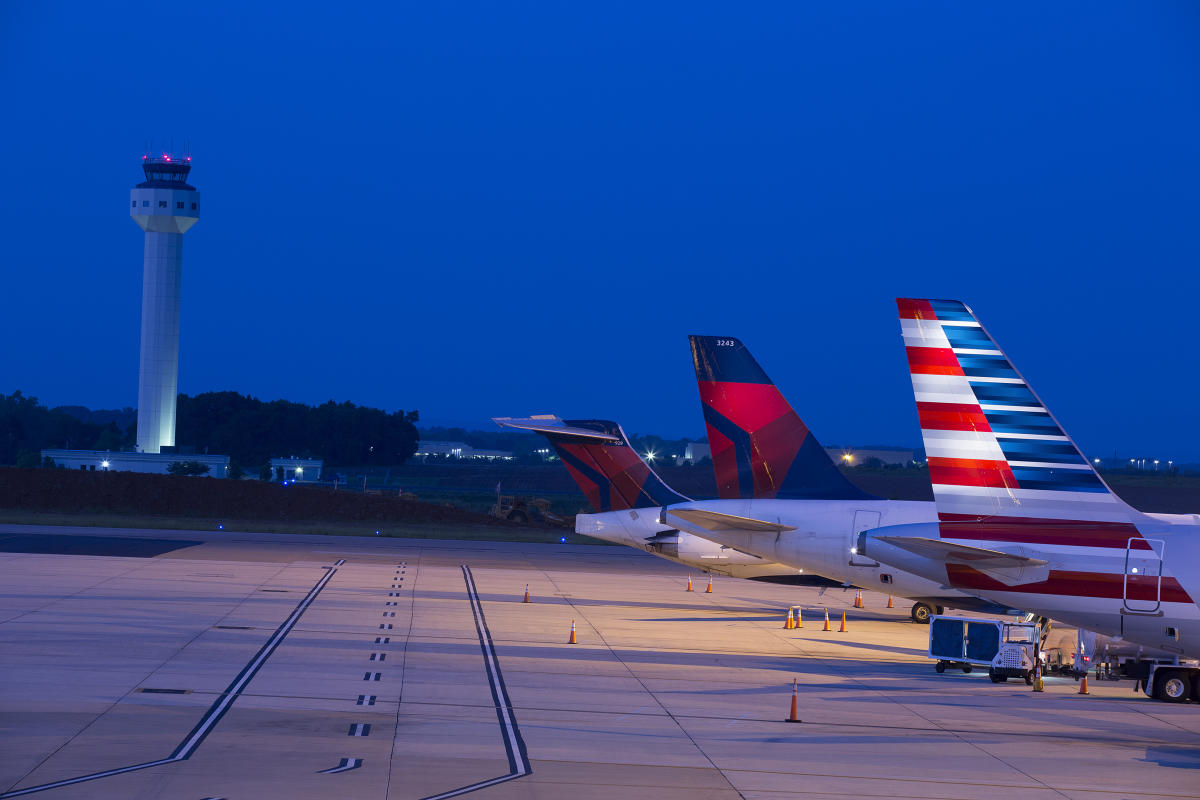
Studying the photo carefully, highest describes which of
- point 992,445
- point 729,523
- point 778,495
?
point 992,445

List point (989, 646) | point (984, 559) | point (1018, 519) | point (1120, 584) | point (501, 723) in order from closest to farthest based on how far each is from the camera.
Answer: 1. point (501, 723)
2. point (1120, 584)
3. point (984, 559)
4. point (1018, 519)
5. point (989, 646)

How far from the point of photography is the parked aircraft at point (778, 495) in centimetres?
3300

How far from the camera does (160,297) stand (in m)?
124

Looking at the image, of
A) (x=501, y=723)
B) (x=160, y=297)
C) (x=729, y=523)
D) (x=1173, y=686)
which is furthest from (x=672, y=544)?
(x=160, y=297)

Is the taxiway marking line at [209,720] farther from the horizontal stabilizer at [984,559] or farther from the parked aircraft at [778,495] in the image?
the horizontal stabilizer at [984,559]

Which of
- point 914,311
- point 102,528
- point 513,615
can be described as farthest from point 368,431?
point 914,311

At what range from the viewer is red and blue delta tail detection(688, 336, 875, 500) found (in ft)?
115

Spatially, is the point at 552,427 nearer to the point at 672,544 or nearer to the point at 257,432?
the point at 672,544

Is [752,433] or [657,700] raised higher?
[752,433]

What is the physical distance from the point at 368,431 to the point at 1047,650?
468ft

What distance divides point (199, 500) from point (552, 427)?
184 ft

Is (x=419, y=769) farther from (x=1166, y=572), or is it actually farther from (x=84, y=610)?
(x=84, y=610)

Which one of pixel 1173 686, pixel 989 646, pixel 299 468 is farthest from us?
pixel 299 468

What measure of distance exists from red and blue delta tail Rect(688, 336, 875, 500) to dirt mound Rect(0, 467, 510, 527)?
51.8m
